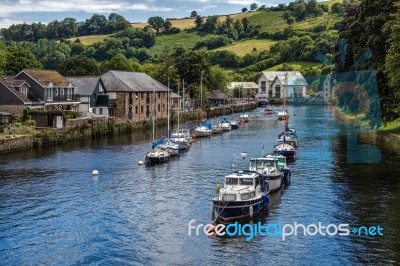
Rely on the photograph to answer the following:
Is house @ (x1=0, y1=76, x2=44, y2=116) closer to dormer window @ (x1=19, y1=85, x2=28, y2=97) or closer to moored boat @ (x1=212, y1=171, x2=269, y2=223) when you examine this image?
dormer window @ (x1=19, y1=85, x2=28, y2=97)

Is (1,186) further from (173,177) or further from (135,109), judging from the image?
(135,109)

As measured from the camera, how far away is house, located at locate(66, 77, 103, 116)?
381ft

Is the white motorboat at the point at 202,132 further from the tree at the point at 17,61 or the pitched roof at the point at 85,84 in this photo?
the tree at the point at 17,61

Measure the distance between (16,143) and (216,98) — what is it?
352 feet

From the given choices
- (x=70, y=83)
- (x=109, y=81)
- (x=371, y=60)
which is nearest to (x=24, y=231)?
(x=371, y=60)

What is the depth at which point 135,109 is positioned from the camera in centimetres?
12638

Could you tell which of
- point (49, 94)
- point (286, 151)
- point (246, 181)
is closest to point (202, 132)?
point (49, 94)

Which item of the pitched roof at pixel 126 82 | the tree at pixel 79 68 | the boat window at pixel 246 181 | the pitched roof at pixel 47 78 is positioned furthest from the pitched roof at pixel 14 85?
the boat window at pixel 246 181

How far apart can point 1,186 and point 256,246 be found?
30.6 metres

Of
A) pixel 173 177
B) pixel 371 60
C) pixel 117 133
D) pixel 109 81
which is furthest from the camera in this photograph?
pixel 109 81

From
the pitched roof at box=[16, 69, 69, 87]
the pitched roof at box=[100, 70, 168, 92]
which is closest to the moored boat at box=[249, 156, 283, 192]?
the pitched roof at box=[16, 69, 69, 87]

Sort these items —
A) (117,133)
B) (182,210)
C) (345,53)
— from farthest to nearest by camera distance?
(117,133)
(345,53)
(182,210)

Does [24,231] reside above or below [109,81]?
below

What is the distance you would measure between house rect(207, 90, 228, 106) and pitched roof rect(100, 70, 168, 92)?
43.2m
